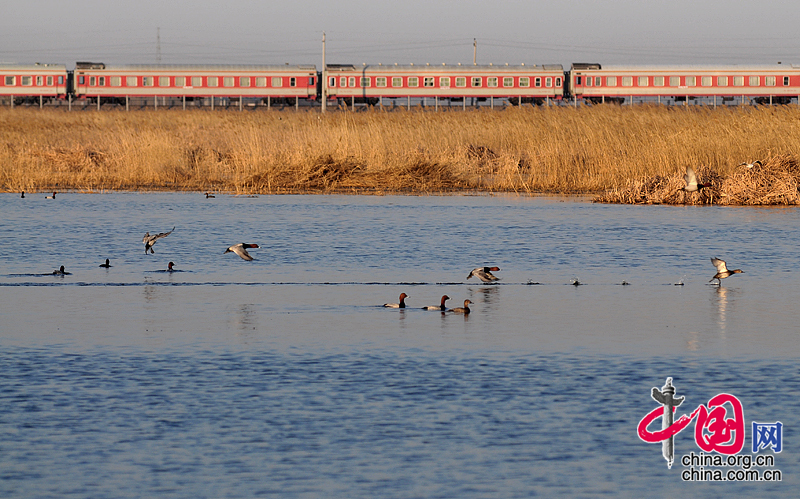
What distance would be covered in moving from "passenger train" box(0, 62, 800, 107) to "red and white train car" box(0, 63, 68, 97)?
60 millimetres

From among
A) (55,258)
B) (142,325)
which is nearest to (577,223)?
(55,258)

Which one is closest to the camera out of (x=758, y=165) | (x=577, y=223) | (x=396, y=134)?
(x=577, y=223)

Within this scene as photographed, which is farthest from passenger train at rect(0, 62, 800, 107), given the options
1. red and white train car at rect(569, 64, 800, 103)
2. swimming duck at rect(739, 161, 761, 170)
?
swimming duck at rect(739, 161, 761, 170)

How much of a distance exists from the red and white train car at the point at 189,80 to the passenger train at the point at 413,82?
6 cm

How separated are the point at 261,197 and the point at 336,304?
13964 millimetres

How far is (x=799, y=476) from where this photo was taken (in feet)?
15.9

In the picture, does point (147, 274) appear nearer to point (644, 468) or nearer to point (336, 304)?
point (336, 304)

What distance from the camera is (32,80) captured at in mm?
69375

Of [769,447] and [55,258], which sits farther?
[55,258]

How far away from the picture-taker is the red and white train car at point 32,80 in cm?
6906

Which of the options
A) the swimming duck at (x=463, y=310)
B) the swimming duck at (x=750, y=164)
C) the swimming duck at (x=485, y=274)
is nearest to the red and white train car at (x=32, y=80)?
the swimming duck at (x=750, y=164)

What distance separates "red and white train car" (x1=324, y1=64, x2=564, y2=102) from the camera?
67250 millimetres

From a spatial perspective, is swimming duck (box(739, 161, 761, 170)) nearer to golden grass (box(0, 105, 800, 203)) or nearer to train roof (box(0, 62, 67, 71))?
golden grass (box(0, 105, 800, 203))

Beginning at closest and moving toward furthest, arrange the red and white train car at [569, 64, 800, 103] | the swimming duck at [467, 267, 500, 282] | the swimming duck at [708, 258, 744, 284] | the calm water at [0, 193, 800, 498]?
1. the calm water at [0, 193, 800, 498]
2. the swimming duck at [708, 258, 744, 284]
3. the swimming duck at [467, 267, 500, 282]
4. the red and white train car at [569, 64, 800, 103]
